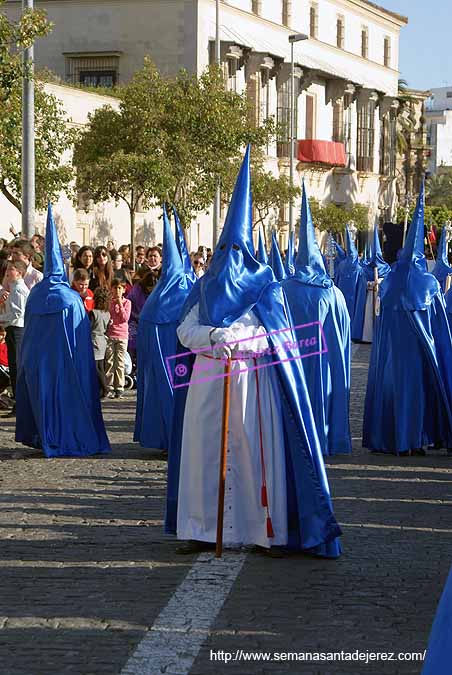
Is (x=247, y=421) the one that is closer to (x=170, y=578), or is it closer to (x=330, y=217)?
(x=170, y=578)

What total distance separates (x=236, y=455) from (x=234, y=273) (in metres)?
1.04

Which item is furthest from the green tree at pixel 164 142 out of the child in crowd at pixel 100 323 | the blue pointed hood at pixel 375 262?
the child in crowd at pixel 100 323

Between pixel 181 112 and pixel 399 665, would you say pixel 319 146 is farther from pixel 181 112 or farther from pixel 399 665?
pixel 399 665

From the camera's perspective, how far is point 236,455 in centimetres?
802

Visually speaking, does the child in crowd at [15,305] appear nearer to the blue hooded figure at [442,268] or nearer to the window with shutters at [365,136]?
the blue hooded figure at [442,268]

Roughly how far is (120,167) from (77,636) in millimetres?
26543

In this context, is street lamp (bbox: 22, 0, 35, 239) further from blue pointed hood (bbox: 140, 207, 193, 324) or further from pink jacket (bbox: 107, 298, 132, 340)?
blue pointed hood (bbox: 140, 207, 193, 324)

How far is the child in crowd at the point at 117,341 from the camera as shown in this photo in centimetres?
1655

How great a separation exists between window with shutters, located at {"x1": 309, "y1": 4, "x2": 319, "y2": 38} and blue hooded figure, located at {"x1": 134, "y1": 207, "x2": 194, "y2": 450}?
170 ft

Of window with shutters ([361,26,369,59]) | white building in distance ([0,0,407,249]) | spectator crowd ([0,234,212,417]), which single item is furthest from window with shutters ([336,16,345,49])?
spectator crowd ([0,234,212,417])

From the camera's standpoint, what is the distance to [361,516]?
920cm

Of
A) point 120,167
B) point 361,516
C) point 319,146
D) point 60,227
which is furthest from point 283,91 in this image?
point 361,516

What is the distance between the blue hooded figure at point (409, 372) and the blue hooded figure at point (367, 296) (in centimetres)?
1432

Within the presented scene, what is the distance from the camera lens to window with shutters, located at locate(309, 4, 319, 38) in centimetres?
6250
